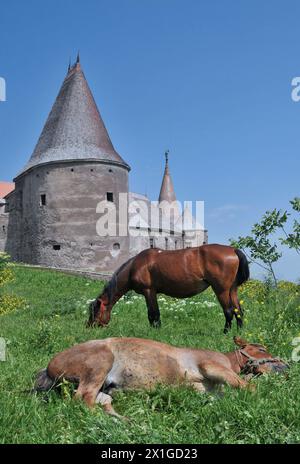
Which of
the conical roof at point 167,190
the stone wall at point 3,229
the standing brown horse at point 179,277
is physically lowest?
the standing brown horse at point 179,277

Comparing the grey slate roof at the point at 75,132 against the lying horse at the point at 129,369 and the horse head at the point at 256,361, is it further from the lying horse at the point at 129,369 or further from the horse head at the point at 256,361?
the lying horse at the point at 129,369

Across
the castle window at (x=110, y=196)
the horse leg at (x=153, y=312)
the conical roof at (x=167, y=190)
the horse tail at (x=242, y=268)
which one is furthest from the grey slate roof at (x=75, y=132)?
the conical roof at (x=167, y=190)

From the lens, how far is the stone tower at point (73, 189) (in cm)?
3894

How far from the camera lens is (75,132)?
40594mm

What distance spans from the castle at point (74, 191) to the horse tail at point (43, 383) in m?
33.5

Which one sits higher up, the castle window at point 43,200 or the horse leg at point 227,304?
the castle window at point 43,200

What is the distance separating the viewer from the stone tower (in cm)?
3894

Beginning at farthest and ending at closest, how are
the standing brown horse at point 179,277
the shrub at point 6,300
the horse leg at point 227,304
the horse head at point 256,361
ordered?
the shrub at point 6,300 < the standing brown horse at point 179,277 < the horse leg at point 227,304 < the horse head at point 256,361

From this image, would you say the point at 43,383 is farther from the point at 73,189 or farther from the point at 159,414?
the point at 73,189

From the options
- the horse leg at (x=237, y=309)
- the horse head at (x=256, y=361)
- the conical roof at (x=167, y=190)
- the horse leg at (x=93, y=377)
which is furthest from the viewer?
the conical roof at (x=167, y=190)

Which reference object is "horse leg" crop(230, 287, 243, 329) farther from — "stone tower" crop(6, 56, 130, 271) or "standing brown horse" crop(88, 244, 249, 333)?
"stone tower" crop(6, 56, 130, 271)

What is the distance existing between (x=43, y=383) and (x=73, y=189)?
114 ft

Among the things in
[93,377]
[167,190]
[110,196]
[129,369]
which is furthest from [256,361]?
[167,190]
